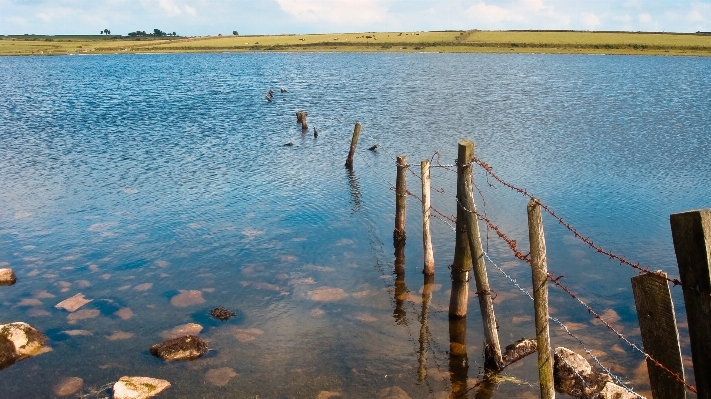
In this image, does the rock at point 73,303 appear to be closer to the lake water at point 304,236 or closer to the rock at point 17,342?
the lake water at point 304,236

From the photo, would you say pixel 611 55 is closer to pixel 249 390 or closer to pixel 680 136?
pixel 680 136

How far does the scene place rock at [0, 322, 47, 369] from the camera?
14.2 meters

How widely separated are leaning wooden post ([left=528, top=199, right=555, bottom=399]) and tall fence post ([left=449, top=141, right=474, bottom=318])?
11.6 ft

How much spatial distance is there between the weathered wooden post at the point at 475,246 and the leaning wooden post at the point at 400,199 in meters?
6.91

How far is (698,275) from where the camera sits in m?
5.60

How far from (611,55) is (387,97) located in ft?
314

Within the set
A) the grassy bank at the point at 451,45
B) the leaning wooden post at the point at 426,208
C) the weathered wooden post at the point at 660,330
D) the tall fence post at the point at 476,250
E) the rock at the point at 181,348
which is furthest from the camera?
the grassy bank at the point at 451,45

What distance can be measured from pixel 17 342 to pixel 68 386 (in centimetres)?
230

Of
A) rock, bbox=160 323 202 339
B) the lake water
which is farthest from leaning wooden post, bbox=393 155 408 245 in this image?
rock, bbox=160 323 202 339

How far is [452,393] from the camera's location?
1272 centimetres

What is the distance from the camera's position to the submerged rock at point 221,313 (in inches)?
→ 637

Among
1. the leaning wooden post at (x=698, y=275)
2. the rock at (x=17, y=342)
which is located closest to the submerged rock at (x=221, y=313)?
the rock at (x=17, y=342)

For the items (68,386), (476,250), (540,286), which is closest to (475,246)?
(476,250)

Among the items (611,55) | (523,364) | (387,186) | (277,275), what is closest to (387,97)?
(387,186)
